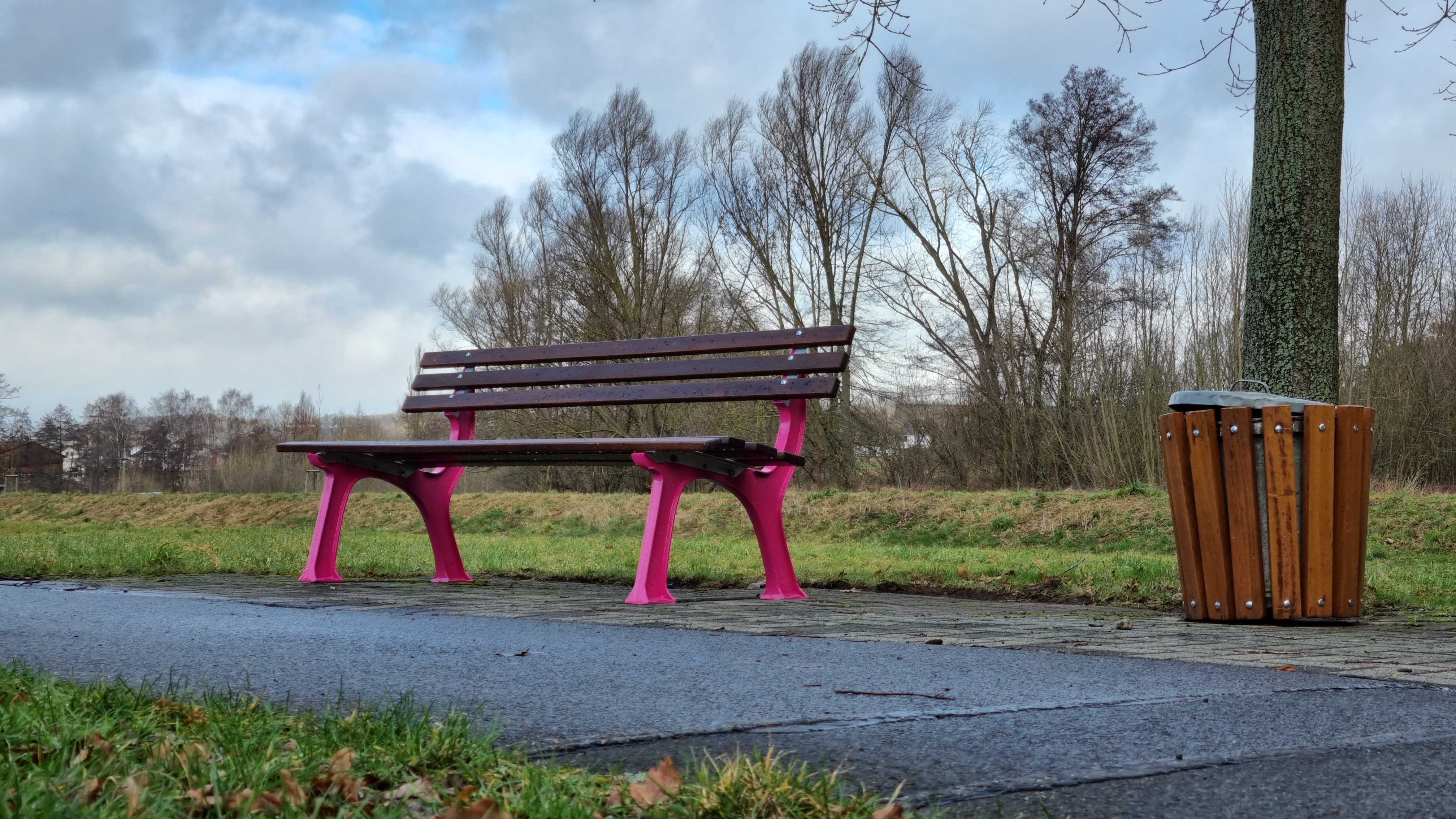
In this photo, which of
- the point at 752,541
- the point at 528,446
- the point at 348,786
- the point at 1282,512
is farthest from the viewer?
the point at 752,541

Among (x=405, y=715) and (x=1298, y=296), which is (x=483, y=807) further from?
(x=1298, y=296)

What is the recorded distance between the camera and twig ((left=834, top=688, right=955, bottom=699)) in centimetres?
230

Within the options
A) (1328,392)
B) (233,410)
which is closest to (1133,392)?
(1328,392)

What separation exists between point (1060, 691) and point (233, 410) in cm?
4665

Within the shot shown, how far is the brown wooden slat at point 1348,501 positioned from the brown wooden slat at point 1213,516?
15.2 inches

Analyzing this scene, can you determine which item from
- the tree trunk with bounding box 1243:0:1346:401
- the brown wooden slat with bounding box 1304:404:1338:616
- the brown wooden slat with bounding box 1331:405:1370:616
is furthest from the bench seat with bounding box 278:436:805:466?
the tree trunk with bounding box 1243:0:1346:401

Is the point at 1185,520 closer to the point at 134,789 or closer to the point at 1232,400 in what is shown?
the point at 1232,400

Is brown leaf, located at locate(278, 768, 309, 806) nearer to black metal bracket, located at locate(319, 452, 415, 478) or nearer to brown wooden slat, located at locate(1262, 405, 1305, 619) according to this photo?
brown wooden slat, located at locate(1262, 405, 1305, 619)

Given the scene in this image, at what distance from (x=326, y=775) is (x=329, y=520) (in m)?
4.46

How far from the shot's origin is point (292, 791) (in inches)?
55.9

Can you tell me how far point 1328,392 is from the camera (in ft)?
16.2

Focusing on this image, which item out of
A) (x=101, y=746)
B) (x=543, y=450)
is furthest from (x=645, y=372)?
(x=101, y=746)

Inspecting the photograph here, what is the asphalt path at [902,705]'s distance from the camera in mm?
1639

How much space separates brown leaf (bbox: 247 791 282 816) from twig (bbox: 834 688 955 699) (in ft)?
4.06
